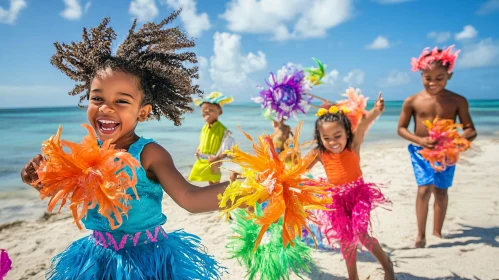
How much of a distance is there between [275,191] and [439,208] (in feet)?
12.1

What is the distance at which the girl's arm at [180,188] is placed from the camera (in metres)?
1.90

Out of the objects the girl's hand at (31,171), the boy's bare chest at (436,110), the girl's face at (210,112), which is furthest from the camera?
the girl's face at (210,112)

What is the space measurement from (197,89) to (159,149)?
84 centimetres

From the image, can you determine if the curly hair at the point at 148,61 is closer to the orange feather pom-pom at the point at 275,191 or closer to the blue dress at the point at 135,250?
the blue dress at the point at 135,250

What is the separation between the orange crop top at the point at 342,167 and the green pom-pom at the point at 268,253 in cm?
90

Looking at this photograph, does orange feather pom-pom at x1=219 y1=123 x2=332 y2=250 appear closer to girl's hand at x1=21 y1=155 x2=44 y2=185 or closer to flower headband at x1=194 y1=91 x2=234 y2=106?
girl's hand at x1=21 y1=155 x2=44 y2=185

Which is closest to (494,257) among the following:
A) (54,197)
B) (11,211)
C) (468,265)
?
(468,265)

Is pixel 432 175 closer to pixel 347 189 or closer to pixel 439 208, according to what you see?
pixel 439 208

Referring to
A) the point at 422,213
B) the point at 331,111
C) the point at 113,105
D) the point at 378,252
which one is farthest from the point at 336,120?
the point at 113,105

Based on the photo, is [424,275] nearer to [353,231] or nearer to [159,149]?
[353,231]

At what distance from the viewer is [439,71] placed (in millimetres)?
4512

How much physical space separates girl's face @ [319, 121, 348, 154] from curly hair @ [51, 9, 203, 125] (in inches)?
61.4

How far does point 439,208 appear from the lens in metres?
4.57

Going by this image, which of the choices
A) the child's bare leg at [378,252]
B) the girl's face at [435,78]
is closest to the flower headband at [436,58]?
the girl's face at [435,78]
